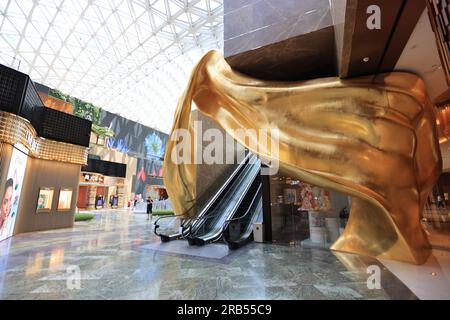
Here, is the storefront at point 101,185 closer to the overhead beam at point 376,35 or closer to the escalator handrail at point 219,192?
the escalator handrail at point 219,192

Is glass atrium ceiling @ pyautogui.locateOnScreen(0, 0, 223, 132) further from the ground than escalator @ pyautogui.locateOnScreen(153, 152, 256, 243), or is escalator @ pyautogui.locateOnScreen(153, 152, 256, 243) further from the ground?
glass atrium ceiling @ pyautogui.locateOnScreen(0, 0, 223, 132)

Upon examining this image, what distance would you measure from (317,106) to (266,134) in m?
1.33

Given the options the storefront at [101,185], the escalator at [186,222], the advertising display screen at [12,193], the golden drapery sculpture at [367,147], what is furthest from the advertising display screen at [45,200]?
the storefront at [101,185]

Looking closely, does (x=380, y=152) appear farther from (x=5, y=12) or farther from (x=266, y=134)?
(x=5, y=12)

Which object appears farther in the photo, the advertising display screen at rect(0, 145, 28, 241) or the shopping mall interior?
the advertising display screen at rect(0, 145, 28, 241)

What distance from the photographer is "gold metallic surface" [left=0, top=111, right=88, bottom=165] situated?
7.36 meters

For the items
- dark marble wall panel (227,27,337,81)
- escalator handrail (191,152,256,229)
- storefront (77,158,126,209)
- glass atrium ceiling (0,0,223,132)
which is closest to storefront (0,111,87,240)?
escalator handrail (191,152,256,229)

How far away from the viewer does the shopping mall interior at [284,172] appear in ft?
11.5

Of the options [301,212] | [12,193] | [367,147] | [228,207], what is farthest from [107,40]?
[367,147]

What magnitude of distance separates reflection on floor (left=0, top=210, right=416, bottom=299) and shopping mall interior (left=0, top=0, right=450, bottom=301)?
1.6 inches

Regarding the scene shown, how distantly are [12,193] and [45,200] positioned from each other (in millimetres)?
2688

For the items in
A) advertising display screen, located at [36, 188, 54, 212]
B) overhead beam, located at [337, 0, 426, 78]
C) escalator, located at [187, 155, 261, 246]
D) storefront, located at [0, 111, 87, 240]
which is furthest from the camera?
advertising display screen, located at [36, 188, 54, 212]

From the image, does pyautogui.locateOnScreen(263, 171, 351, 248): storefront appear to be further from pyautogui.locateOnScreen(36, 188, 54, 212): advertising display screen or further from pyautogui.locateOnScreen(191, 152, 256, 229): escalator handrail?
pyautogui.locateOnScreen(36, 188, 54, 212): advertising display screen

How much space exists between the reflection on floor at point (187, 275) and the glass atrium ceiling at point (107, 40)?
2227 centimetres
